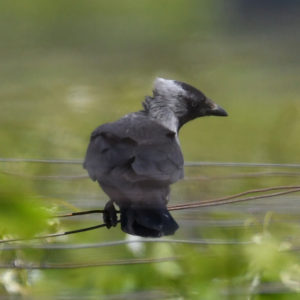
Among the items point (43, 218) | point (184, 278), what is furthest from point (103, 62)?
point (43, 218)

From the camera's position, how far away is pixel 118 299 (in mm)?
777

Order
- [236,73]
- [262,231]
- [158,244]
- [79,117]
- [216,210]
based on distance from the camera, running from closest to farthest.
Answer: [262,231]
[158,244]
[216,210]
[79,117]
[236,73]

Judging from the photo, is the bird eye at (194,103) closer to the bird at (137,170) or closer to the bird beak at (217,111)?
the bird beak at (217,111)

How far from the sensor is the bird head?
5.09 feet

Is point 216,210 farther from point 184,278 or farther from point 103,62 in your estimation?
point 103,62

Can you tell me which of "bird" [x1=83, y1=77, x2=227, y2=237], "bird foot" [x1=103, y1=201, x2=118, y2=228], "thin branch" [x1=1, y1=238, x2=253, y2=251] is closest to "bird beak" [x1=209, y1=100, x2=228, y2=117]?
"bird" [x1=83, y1=77, x2=227, y2=237]

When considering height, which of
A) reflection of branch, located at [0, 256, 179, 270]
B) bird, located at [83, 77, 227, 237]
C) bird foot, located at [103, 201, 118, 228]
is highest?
bird, located at [83, 77, 227, 237]

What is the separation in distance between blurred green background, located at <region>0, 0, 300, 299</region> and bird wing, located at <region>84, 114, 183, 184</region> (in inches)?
3.1

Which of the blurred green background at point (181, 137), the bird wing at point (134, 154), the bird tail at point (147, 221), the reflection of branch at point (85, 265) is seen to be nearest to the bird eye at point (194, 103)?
the blurred green background at point (181, 137)

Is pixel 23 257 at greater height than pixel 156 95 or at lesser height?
lesser

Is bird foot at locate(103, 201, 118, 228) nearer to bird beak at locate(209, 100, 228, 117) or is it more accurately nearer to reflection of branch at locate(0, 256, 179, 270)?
reflection of branch at locate(0, 256, 179, 270)

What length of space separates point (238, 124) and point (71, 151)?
3.22 feet

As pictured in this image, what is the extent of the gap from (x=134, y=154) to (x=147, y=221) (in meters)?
0.13

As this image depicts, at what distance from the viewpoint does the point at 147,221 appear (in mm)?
1021
